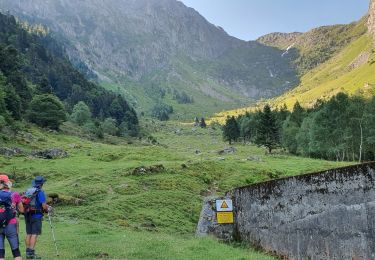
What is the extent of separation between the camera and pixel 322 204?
17.4 m

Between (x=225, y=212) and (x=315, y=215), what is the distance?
7140 mm

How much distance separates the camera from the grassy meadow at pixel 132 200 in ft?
64.8

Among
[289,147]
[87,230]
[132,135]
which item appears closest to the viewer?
[87,230]

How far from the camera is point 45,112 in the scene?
105312 millimetres

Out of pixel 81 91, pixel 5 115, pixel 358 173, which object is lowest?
pixel 358 173

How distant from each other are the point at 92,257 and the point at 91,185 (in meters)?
24.2

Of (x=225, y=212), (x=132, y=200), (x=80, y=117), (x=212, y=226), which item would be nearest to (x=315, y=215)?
(x=225, y=212)

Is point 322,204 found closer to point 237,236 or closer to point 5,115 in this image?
point 237,236

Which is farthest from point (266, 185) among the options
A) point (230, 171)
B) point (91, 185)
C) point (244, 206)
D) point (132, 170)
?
point (230, 171)

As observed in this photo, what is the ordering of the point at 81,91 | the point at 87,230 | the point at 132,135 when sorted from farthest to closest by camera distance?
the point at 81,91, the point at 132,135, the point at 87,230

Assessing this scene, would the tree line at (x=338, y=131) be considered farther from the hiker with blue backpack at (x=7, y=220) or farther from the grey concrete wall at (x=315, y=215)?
the hiker with blue backpack at (x=7, y=220)

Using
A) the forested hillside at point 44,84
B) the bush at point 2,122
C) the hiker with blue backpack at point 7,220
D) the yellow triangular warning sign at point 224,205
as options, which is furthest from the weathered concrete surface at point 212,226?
the forested hillside at point 44,84

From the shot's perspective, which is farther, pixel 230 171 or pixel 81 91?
pixel 81 91

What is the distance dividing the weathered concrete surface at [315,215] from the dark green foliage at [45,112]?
3574 inches
